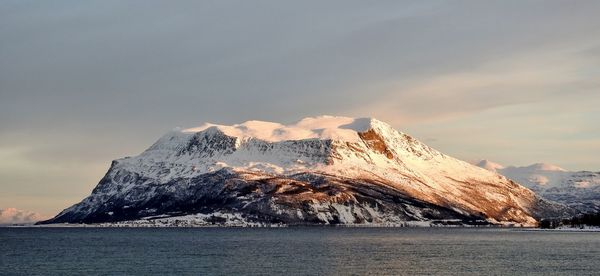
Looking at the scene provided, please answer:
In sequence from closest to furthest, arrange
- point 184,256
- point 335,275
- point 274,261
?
point 335,275, point 274,261, point 184,256

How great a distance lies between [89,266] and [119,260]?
16272mm

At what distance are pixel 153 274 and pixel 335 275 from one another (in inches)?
1348

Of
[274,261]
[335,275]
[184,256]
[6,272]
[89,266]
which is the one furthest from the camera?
[184,256]

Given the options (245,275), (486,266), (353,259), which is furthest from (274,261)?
(486,266)

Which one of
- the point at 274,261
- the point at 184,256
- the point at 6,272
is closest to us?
the point at 6,272

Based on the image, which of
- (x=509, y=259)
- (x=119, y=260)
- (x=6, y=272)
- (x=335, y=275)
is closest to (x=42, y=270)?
(x=6, y=272)

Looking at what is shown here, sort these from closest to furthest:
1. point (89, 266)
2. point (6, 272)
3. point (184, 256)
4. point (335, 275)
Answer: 1. point (335, 275)
2. point (6, 272)
3. point (89, 266)
4. point (184, 256)

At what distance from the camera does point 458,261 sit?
590 feet

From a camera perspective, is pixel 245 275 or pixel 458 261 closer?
pixel 245 275

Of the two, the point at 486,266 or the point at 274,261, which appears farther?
the point at 274,261

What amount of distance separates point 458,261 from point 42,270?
90155mm

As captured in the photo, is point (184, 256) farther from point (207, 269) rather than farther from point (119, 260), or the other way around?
point (207, 269)

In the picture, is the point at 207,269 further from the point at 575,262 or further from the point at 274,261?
the point at 575,262

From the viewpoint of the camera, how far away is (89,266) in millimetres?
168000
